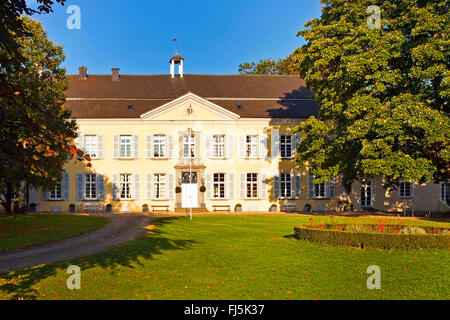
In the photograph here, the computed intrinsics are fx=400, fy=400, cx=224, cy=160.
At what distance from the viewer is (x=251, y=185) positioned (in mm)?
29828

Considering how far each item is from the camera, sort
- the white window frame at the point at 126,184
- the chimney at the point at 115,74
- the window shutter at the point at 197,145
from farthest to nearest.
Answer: the chimney at the point at 115,74
the window shutter at the point at 197,145
the white window frame at the point at 126,184

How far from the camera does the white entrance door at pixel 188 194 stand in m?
29.0

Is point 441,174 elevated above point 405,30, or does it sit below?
below

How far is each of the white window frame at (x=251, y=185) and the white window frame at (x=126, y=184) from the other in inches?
337

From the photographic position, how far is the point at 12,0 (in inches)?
266

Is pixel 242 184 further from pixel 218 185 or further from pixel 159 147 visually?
pixel 159 147

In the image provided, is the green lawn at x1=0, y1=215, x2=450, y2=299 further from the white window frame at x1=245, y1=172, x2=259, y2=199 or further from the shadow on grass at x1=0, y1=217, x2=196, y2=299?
the white window frame at x1=245, y1=172, x2=259, y2=199

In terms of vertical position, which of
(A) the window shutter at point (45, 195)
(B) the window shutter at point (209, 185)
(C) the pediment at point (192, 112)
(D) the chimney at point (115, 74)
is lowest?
(A) the window shutter at point (45, 195)

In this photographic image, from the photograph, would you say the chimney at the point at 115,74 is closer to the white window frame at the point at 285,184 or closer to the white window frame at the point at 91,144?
the white window frame at the point at 91,144

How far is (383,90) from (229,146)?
1258 centimetres

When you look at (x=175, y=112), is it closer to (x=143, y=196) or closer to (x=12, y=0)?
(x=143, y=196)

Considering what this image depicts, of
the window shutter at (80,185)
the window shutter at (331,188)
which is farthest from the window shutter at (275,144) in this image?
the window shutter at (80,185)
